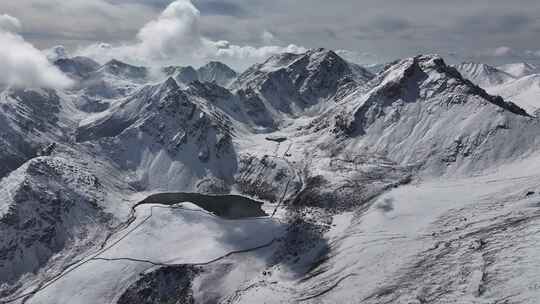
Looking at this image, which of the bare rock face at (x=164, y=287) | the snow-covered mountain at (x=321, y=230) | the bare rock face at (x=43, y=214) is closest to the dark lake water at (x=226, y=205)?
the snow-covered mountain at (x=321, y=230)

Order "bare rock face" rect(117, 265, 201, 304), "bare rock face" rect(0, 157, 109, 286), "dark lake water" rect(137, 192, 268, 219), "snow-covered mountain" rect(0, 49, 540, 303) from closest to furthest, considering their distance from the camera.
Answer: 1. "snow-covered mountain" rect(0, 49, 540, 303)
2. "bare rock face" rect(117, 265, 201, 304)
3. "bare rock face" rect(0, 157, 109, 286)
4. "dark lake water" rect(137, 192, 268, 219)

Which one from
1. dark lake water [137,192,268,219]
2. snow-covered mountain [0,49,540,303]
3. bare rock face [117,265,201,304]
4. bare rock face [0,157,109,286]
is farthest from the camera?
dark lake water [137,192,268,219]

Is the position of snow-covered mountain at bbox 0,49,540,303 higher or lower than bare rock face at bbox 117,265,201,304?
higher

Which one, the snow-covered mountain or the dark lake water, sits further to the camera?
the dark lake water

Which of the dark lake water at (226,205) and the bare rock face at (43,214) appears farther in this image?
the dark lake water at (226,205)

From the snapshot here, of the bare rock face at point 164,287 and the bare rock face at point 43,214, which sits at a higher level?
the bare rock face at point 43,214

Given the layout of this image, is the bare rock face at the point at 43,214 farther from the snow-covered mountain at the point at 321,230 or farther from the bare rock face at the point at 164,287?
the bare rock face at the point at 164,287

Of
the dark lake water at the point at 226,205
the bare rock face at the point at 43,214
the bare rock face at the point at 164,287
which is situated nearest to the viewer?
the bare rock face at the point at 164,287

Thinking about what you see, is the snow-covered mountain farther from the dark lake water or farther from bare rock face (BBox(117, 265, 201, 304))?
the dark lake water

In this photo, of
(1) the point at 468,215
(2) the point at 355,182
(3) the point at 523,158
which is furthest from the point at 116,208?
(3) the point at 523,158

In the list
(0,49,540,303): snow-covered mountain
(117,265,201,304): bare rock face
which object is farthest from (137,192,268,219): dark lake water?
(117,265,201,304): bare rock face

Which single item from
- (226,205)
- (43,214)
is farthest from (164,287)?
(226,205)

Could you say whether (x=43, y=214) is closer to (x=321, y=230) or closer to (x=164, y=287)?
(x=164, y=287)
